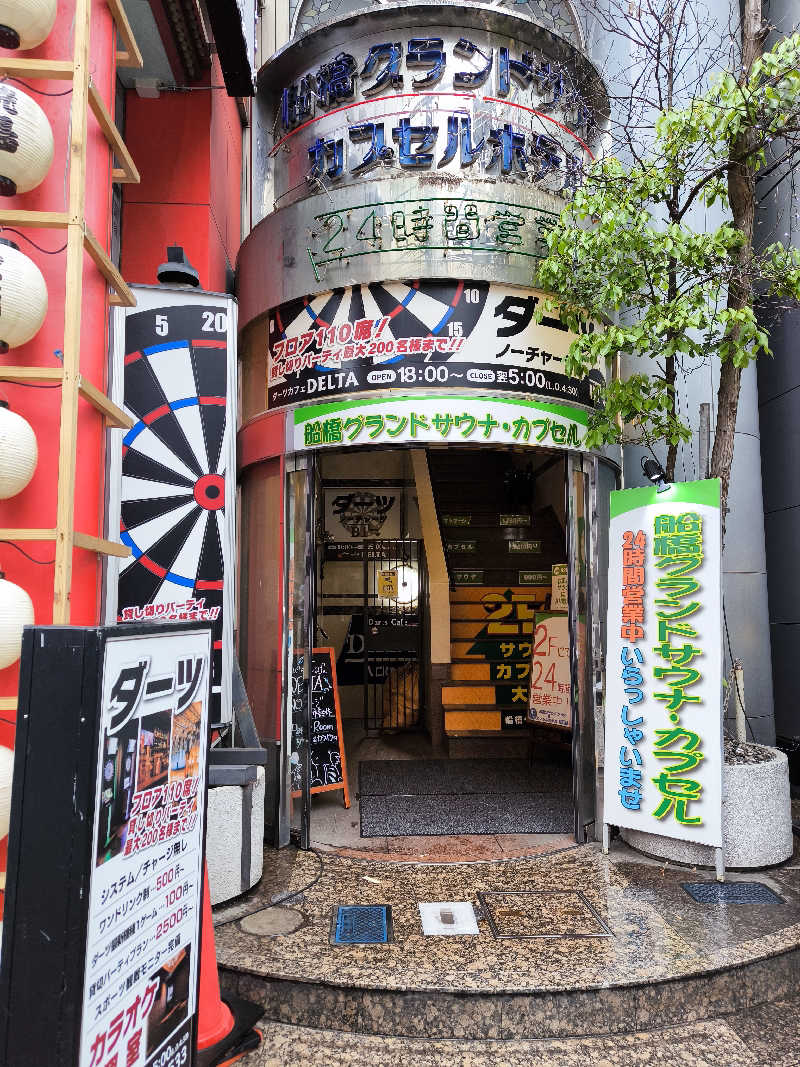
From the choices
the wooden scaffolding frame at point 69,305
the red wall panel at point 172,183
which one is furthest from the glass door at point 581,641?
the wooden scaffolding frame at point 69,305

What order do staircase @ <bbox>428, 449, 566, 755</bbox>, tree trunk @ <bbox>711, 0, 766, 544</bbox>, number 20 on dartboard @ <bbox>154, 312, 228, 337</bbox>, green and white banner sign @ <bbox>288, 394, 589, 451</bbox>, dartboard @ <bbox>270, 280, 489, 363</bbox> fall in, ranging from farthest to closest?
staircase @ <bbox>428, 449, 566, 755</bbox>, dartboard @ <bbox>270, 280, 489, 363</bbox>, green and white banner sign @ <bbox>288, 394, 589, 451</bbox>, tree trunk @ <bbox>711, 0, 766, 544</bbox>, number 20 on dartboard @ <bbox>154, 312, 228, 337</bbox>

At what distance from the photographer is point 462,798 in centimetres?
700

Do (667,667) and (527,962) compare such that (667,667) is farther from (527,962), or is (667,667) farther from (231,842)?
(231,842)

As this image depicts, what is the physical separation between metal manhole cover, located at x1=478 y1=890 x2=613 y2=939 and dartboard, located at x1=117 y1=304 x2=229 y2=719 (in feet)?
6.88

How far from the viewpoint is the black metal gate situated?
10320mm

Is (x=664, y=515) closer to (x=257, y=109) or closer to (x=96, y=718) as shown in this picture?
(x=96, y=718)

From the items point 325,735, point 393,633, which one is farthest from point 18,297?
point 393,633

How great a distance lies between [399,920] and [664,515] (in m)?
3.24

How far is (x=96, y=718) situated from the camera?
1856 mm

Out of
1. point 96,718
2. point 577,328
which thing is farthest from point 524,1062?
point 577,328

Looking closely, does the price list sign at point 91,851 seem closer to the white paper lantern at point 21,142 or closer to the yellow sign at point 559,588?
the white paper lantern at point 21,142

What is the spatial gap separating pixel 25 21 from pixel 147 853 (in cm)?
276

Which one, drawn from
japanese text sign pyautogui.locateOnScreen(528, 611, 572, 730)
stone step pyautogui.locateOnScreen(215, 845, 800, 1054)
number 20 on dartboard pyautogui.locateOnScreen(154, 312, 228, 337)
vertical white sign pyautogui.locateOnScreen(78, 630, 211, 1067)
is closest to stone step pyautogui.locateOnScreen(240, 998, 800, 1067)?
stone step pyautogui.locateOnScreen(215, 845, 800, 1054)

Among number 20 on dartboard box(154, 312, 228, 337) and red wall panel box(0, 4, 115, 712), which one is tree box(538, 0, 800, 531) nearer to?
number 20 on dartboard box(154, 312, 228, 337)
